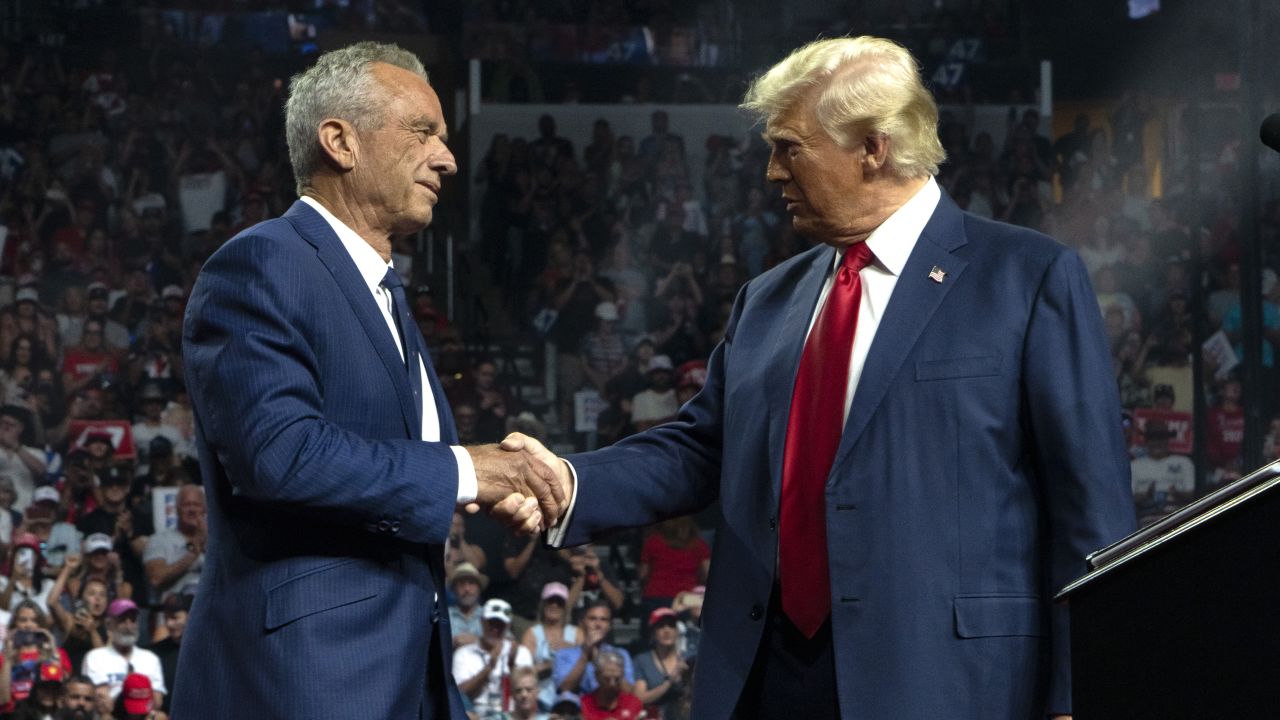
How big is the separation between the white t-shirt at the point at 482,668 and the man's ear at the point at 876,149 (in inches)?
163

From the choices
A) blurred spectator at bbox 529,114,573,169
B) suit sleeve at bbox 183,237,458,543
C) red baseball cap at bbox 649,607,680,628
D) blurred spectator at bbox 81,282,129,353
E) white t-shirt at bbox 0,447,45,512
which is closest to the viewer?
suit sleeve at bbox 183,237,458,543

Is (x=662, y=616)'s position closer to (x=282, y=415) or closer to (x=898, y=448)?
(x=898, y=448)

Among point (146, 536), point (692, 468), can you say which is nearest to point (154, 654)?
point (146, 536)

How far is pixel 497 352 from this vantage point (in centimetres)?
813

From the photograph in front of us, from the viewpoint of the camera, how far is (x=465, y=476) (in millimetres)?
2064

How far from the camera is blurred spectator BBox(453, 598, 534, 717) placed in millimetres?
5945

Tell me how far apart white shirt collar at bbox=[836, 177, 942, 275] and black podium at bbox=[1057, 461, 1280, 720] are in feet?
A: 2.63

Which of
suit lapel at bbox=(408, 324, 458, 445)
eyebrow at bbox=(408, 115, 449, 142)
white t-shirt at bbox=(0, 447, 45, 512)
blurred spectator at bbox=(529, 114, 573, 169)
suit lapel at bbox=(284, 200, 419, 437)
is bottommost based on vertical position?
white t-shirt at bbox=(0, 447, 45, 512)

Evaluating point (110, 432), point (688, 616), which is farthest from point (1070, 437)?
point (110, 432)

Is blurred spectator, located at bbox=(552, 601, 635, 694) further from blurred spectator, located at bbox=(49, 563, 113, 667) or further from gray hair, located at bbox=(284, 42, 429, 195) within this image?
gray hair, located at bbox=(284, 42, 429, 195)

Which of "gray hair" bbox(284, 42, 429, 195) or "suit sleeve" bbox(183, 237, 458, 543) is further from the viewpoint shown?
"gray hair" bbox(284, 42, 429, 195)

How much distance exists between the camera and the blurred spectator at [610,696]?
6.04 metres

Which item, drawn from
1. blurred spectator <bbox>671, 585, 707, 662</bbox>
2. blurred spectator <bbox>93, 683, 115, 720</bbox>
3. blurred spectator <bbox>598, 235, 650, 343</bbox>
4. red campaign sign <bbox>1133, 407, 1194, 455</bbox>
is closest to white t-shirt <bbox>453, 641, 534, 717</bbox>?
blurred spectator <bbox>671, 585, 707, 662</bbox>

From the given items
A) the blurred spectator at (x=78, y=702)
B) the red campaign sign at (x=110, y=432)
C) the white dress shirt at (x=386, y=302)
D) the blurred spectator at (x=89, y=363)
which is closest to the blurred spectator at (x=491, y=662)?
the blurred spectator at (x=78, y=702)
